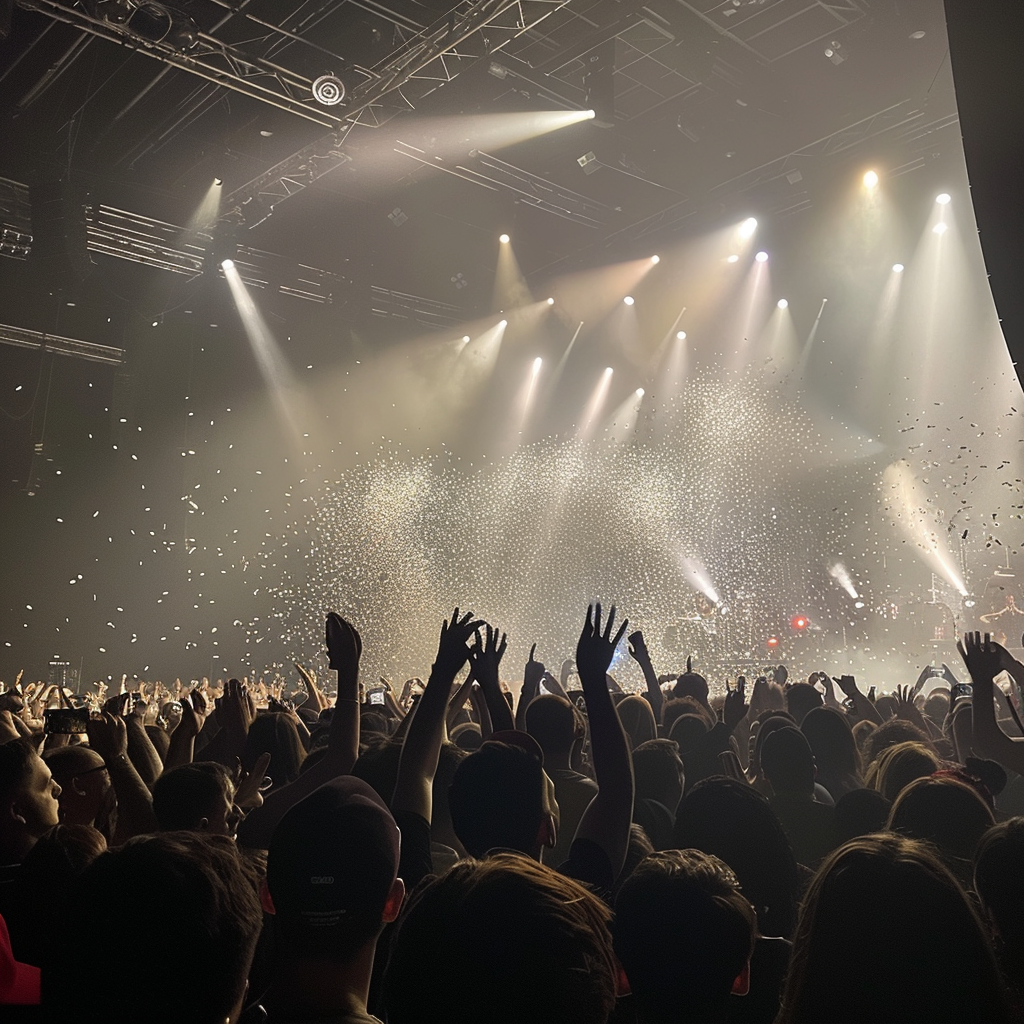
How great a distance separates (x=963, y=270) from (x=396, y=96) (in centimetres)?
1109

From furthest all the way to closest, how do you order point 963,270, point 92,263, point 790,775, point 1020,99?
point 963,270 < point 92,263 < point 790,775 < point 1020,99

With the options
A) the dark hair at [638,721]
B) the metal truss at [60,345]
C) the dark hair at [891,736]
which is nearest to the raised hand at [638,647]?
the dark hair at [638,721]

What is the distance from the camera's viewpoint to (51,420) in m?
14.9

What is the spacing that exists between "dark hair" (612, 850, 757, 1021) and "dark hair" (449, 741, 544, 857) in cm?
77

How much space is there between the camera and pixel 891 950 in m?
1.29

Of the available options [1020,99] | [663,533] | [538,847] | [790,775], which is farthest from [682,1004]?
[663,533]

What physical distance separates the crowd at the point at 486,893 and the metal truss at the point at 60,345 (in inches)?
523

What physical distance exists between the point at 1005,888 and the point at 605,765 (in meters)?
1.05

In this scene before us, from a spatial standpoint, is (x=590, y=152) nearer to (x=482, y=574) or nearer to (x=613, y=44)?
(x=613, y=44)

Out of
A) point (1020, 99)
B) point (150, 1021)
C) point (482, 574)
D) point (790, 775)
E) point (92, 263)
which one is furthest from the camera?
point (482, 574)

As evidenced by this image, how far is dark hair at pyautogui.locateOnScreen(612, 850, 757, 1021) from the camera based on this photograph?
1461 mm

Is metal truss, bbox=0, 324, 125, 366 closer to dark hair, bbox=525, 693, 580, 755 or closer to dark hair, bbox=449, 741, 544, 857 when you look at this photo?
dark hair, bbox=525, 693, 580, 755

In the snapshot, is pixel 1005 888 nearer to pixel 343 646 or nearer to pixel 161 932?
pixel 161 932

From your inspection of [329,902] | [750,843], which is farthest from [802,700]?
[329,902]
